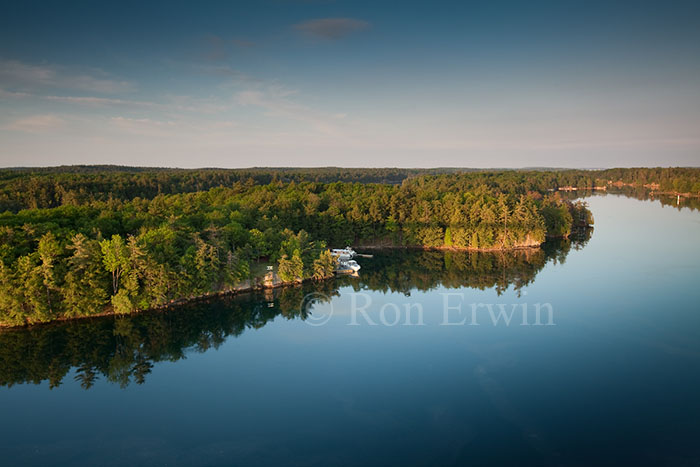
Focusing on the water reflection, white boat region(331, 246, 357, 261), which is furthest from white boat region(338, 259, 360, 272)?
white boat region(331, 246, 357, 261)

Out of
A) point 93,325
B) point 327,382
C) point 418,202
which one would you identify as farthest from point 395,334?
point 418,202

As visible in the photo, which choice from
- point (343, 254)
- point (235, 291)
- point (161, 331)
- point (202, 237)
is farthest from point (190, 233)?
point (343, 254)

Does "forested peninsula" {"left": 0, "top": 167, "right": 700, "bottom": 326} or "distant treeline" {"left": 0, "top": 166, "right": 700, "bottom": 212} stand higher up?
"distant treeline" {"left": 0, "top": 166, "right": 700, "bottom": 212}

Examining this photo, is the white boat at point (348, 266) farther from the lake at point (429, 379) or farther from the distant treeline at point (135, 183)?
the distant treeline at point (135, 183)

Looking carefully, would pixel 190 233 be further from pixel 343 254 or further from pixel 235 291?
pixel 343 254

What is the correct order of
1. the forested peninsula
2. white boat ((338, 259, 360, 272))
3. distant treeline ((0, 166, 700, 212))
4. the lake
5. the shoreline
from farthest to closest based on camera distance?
distant treeline ((0, 166, 700, 212)) → white boat ((338, 259, 360, 272)) → the shoreline → the forested peninsula → the lake

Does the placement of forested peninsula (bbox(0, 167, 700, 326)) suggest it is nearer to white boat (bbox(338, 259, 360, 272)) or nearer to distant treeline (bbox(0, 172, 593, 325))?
distant treeline (bbox(0, 172, 593, 325))

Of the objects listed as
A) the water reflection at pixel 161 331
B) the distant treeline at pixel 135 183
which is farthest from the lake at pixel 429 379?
the distant treeline at pixel 135 183
